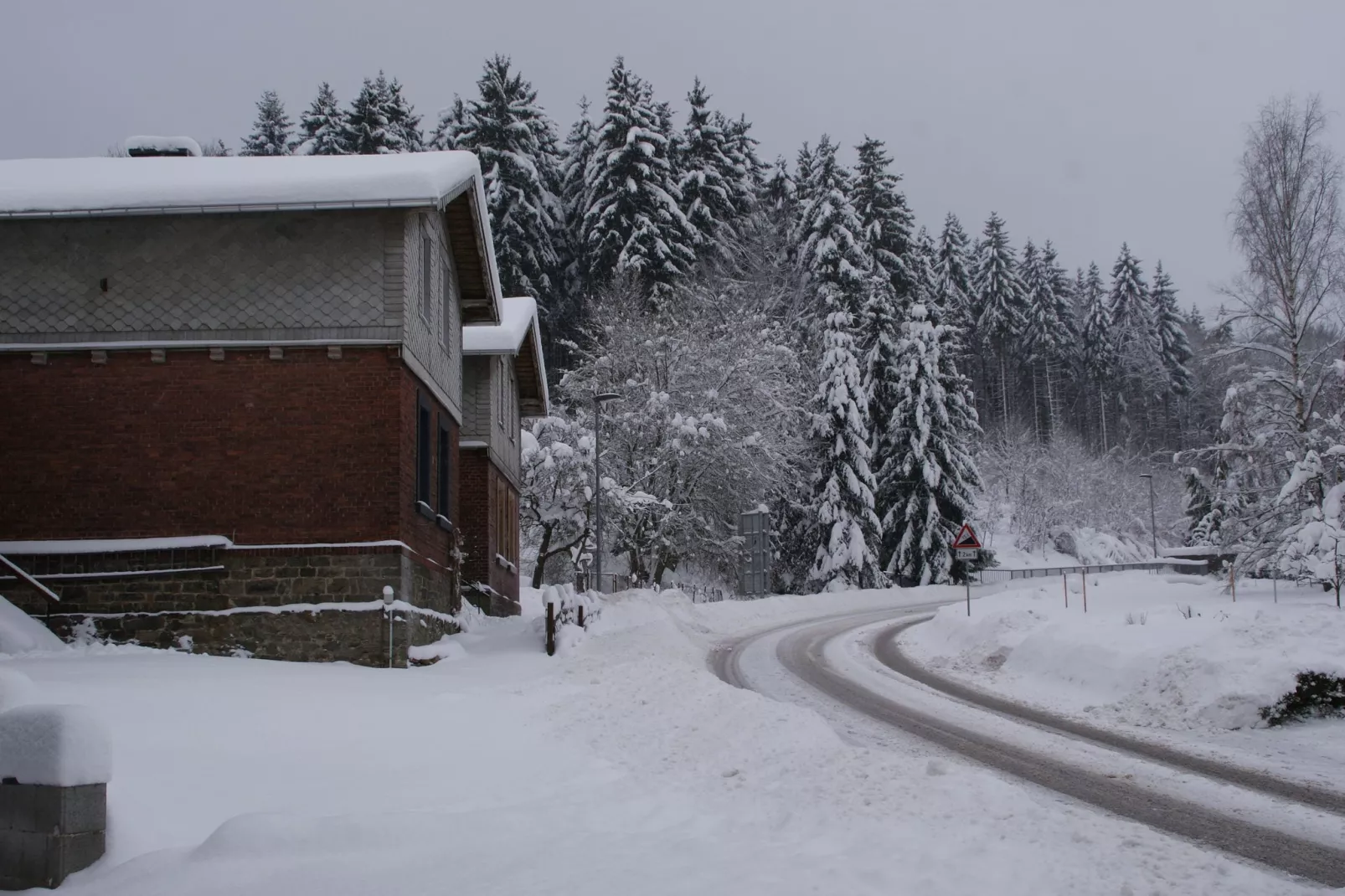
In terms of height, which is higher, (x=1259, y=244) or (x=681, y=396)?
(x=1259, y=244)

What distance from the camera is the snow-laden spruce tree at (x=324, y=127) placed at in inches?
2106

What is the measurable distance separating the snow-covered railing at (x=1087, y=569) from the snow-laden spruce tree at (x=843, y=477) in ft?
36.2

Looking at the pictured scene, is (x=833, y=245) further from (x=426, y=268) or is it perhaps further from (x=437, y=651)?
(x=437, y=651)

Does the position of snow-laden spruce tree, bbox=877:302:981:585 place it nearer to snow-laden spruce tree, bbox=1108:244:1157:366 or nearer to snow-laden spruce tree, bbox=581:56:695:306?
snow-laden spruce tree, bbox=581:56:695:306

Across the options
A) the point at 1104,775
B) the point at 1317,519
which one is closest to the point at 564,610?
the point at 1104,775

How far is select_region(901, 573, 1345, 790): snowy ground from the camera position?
1134cm

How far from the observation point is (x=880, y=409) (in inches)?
1992

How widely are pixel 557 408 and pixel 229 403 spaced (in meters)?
29.9

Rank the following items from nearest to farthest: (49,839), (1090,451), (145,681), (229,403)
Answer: (49,839) → (145,681) → (229,403) → (1090,451)

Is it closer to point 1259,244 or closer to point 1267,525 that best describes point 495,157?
point 1259,244

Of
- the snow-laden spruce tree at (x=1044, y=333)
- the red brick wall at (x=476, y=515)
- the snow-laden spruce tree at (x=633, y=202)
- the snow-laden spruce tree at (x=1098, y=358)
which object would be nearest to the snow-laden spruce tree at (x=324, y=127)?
the snow-laden spruce tree at (x=633, y=202)

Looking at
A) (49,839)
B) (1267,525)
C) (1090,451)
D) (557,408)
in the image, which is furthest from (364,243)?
(1090,451)

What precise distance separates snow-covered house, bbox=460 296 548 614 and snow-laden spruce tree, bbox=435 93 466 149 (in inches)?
1078

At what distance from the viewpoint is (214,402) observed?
55.0 feet
